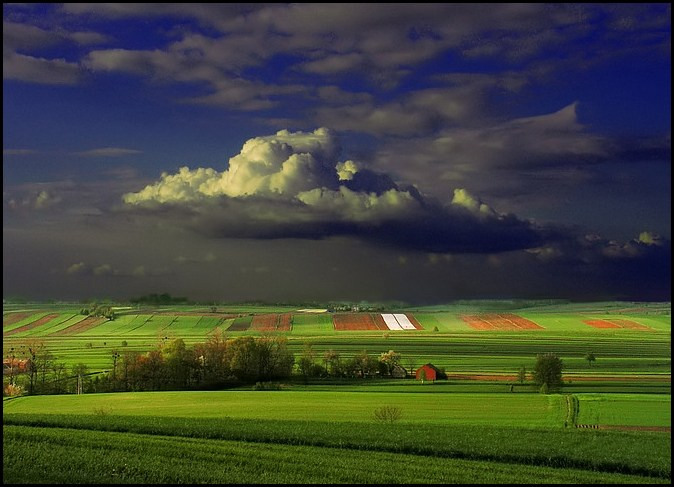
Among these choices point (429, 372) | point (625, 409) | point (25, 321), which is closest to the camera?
point (25, 321)

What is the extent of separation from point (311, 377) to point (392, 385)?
61.0 inches

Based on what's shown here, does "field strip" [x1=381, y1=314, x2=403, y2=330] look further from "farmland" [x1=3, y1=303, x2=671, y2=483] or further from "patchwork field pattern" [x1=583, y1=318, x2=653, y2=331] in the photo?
"patchwork field pattern" [x1=583, y1=318, x2=653, y2=331]

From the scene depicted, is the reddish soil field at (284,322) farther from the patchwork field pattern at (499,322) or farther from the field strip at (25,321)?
the field strip at (25,321)

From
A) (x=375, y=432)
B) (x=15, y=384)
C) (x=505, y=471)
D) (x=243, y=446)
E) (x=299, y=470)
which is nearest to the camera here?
(x=299, y=470)

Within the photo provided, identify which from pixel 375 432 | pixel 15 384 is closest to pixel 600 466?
pixel 375 432

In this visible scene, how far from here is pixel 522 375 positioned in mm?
12805

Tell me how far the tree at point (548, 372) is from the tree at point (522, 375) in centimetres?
19

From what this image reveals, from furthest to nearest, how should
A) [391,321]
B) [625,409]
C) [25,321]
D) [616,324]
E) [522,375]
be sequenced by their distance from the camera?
[522,375] → [625,409] → [616,324] → [391,321] → [25,321]

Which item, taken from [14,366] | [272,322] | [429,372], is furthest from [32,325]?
[429,372]

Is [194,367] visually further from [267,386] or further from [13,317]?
[13,317]

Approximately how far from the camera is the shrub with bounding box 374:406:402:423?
1157 centimetres

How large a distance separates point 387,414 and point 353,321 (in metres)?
1.99

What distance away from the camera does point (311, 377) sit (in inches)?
480

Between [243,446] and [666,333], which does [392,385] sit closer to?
[243,446]
